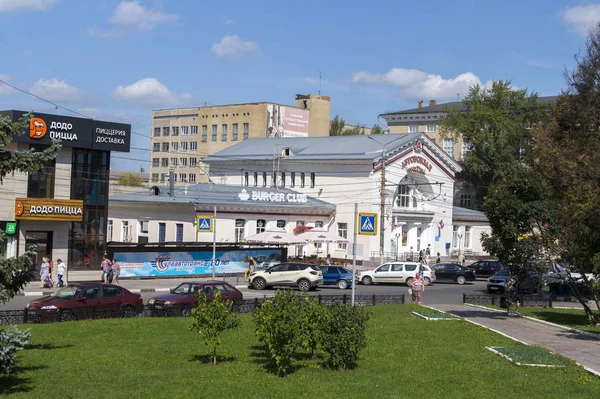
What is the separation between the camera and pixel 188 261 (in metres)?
44.8

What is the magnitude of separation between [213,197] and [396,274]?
16639mm

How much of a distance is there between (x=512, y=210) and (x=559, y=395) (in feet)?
37.3

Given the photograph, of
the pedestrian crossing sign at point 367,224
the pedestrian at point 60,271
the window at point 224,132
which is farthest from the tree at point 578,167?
the window at point 224,132

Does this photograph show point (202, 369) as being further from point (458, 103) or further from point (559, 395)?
Answer: point (458, 103)

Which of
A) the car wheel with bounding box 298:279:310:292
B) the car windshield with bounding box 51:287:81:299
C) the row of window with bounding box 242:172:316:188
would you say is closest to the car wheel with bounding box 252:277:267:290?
the car wheel with bounding box 298:279:310:292

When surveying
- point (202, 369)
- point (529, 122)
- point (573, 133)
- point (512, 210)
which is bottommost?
point (202, 369)

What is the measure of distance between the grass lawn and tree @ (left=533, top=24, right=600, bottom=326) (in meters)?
5.01

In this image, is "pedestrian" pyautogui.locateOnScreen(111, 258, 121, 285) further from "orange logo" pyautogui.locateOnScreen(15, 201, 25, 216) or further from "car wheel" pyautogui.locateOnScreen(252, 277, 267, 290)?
"car wheel" pyautogui.locateOnScreen(252, 277, 267, 290)

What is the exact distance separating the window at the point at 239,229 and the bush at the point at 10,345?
143ft

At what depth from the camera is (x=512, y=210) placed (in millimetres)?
24000

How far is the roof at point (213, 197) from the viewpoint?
5359 centimetres

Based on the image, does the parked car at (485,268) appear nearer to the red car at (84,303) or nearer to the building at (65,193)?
the building at (65,193)

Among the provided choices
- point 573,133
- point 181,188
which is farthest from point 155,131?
point 573,133

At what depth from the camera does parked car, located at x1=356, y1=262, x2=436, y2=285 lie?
1806 inches
